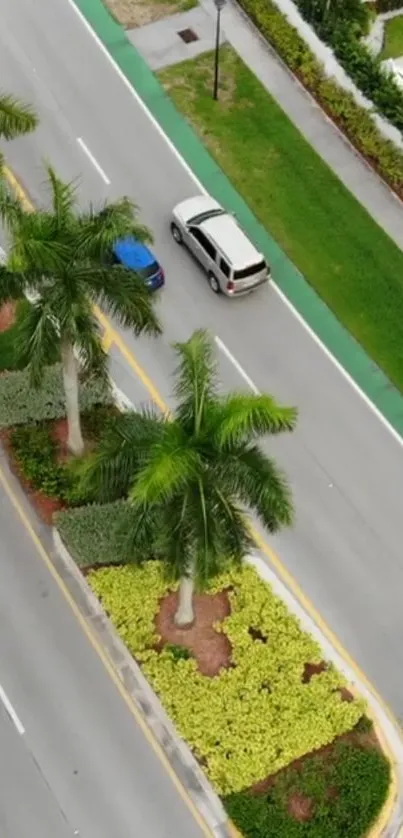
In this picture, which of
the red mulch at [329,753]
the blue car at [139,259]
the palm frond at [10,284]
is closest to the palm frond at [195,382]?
the palm frond at [10,284]

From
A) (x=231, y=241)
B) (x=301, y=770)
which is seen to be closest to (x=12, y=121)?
(x=231, y=241)

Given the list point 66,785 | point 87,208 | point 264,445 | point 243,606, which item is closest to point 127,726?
point 66,785

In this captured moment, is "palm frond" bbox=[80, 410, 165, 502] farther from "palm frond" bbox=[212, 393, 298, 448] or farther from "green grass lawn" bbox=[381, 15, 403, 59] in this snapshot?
"green grass lawn" bbox=[381, 15, 403, 59]

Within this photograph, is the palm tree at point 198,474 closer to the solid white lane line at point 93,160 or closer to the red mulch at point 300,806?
the red mulch at point 300,806

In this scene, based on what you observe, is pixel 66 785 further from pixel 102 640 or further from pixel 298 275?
pixel 298 275

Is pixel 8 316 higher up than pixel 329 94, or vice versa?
pixel 329 94

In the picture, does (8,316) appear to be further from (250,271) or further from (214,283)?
(250,271)
